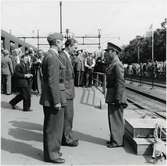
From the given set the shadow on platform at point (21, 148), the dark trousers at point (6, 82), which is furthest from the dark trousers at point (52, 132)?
the dark trousers at point (6, 82)

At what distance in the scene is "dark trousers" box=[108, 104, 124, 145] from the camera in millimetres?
6652

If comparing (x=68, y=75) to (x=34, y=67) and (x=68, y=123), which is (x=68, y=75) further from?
(x=34, y=67)

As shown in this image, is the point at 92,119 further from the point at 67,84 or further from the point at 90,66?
the point at 90,66

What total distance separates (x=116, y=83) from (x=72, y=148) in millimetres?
1376

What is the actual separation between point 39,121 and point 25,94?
163 cm

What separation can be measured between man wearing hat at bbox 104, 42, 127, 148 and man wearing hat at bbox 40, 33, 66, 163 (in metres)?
1.22

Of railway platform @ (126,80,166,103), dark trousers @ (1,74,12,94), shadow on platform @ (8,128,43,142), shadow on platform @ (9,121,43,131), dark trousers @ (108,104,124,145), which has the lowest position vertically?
shadow on platform @ (8,128,43,142)

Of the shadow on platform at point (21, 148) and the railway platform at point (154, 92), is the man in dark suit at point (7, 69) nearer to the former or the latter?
the railway platform at point (154, 92)

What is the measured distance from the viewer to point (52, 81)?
5516mm

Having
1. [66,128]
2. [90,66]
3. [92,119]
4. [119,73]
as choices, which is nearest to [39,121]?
[92,119]

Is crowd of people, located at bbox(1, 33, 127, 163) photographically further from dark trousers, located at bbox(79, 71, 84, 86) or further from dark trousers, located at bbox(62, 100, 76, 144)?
dark trousers, located at bbox(79, 71, 84, 86)

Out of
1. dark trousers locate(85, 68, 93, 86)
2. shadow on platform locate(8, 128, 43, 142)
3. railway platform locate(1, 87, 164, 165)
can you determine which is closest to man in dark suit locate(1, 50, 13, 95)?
railway platform locate(1, 87, 164, 165)

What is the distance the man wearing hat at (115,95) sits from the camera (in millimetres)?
6598

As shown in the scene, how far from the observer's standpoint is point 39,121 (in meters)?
8.97
